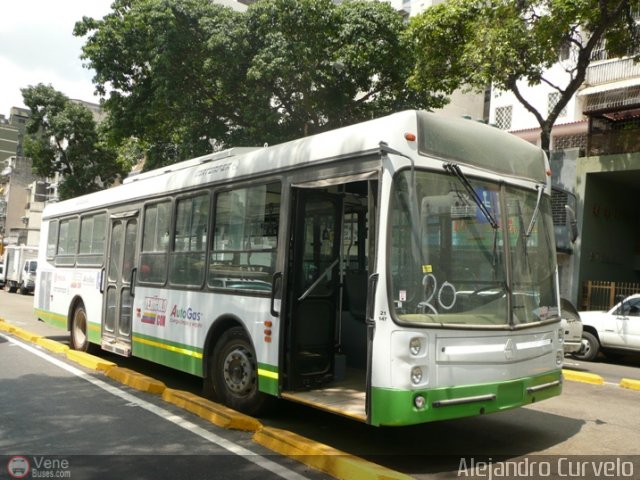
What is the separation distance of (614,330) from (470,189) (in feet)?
32.4

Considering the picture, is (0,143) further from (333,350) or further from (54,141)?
(333,350)

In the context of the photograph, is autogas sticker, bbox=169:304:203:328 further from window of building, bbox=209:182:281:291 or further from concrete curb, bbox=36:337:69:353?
concrete curb, bbox=36:337:69:353

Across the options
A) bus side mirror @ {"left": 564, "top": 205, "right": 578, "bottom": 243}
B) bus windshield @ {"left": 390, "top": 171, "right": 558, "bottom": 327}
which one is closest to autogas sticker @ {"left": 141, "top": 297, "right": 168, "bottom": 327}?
bus windshield @ {"left": 390, "top": 171, "right": 558, "bottom": 327}

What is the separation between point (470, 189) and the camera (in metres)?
5.55

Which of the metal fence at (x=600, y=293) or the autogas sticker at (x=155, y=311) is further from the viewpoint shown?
the metal fence at (x=600, y=293)

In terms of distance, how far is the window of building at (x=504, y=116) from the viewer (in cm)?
2795

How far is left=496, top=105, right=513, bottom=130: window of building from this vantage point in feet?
91.7

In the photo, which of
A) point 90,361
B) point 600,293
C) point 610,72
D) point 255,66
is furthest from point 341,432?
point 610,72

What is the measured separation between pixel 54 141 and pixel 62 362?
95.4 ft

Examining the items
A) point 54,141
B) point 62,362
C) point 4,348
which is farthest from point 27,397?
point 54,141

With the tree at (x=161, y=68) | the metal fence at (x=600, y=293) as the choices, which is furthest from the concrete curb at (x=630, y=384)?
the tree at (x=161, y=68)

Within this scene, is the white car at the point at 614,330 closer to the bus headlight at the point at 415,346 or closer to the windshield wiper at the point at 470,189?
the windshield wiper at the point at 470,189

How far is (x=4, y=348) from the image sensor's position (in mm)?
11547

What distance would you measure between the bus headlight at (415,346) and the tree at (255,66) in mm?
13119
